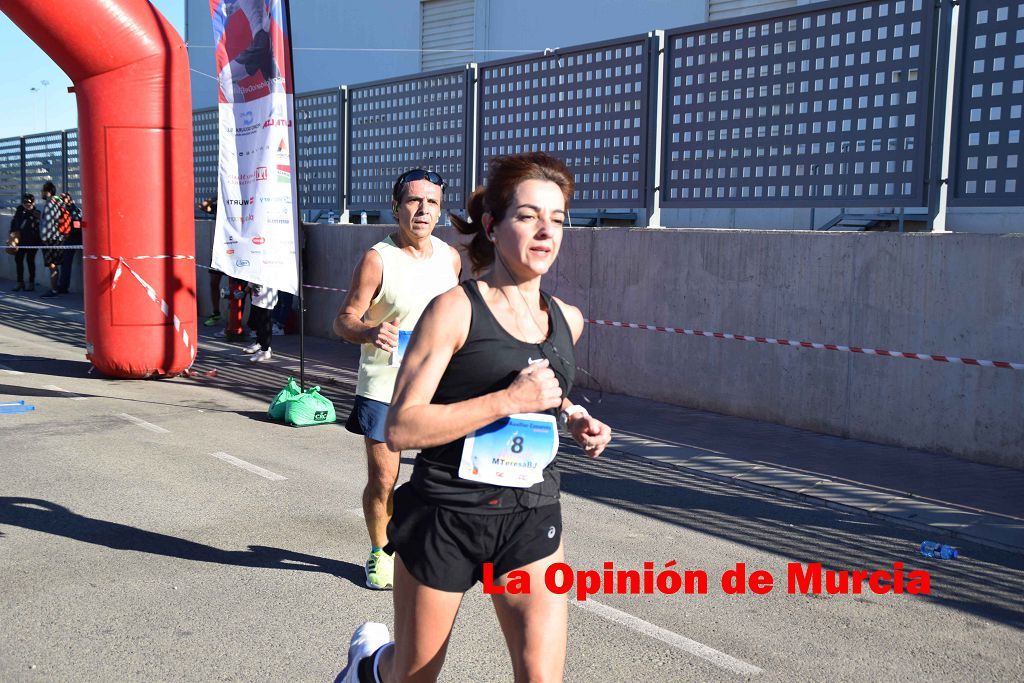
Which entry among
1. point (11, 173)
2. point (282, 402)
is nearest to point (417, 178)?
point (282, 402)

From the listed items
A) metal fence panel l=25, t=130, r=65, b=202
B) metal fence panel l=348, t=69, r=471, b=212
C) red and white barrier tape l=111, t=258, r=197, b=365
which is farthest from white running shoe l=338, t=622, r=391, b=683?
metal fence panel l=25, t=130, r=65, b=202

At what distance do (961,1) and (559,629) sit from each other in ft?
23.6

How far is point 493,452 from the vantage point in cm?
290

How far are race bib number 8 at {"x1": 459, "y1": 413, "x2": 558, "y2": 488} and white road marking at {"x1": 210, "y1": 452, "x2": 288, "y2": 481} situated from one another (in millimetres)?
4577

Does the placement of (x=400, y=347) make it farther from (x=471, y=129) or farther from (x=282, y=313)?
(x=282, y=313)

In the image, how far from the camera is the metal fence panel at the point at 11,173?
24688 millimetres

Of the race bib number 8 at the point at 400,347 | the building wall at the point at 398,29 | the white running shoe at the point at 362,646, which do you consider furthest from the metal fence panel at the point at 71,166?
the white running shoe at the point at 362,646

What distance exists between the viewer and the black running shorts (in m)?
2.89

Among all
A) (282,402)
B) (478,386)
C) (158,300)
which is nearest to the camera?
(478,386)

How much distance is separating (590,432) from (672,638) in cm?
189

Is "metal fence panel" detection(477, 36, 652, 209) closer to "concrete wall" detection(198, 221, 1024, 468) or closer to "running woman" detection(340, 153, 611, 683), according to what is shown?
"concrete wall" detection(198, 221, 1024, 468)

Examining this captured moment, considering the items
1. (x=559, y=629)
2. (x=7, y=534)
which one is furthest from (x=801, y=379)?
(x=559, y=629)

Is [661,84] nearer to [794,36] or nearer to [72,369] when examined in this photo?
[794,36]

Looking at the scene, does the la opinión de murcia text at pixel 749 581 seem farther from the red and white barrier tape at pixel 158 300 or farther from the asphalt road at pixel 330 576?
the red and white barrier tape at pixel 158 300
